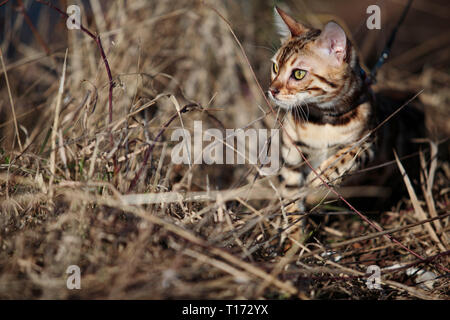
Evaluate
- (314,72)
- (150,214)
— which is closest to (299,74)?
(314,72)

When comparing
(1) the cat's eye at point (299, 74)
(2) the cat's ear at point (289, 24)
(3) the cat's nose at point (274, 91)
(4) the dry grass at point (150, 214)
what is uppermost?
(2) the cat's ear at point (289, 24)

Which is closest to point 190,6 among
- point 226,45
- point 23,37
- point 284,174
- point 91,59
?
point 226,45

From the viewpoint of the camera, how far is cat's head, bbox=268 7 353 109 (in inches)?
53.7

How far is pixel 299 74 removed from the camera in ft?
4.59

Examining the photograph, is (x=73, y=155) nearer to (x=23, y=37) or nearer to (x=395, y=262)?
(x=395, y=262)

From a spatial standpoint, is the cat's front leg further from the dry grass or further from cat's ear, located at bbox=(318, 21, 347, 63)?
cat's ear, located at bbox=(318, 21, 347, 63)

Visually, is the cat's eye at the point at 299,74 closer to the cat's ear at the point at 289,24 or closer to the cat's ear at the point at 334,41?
the cat's ear at the point at 334,41

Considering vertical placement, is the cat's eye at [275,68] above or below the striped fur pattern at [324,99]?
above

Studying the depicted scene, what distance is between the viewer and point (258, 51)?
103 inches

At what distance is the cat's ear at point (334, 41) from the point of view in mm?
1327

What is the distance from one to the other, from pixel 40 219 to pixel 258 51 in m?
1.89

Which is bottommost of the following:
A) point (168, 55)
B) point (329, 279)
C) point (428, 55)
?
point (329, 279)

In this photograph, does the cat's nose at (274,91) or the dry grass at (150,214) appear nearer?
the dry grass at (150,214)

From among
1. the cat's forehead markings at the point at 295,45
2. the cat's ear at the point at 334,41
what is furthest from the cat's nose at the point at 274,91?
the cat's ear at the point at 334,41
